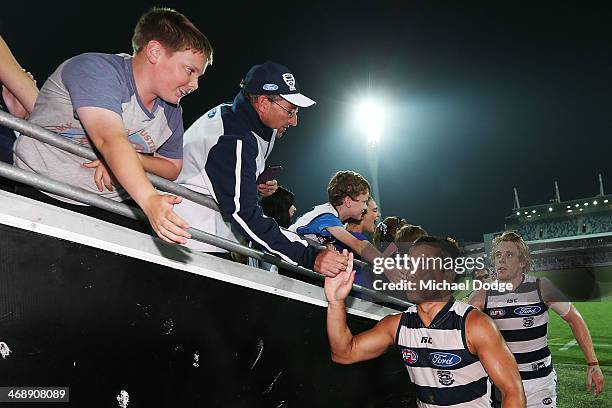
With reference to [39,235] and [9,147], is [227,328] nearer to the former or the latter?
[39,235]

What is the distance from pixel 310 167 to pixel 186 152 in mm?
47536

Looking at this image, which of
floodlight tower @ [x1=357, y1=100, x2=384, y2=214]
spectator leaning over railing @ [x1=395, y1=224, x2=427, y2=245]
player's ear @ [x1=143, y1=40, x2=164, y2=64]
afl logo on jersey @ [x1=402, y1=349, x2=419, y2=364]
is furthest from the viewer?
floodlight tower @ [x1=357, y1=100, x2=384, y2=214]

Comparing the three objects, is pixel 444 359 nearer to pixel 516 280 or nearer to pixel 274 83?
pixel 274 83

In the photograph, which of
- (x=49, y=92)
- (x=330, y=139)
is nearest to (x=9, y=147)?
(x=49, y=92)

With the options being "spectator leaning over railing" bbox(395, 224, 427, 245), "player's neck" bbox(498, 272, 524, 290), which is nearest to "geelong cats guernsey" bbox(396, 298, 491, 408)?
"spectator leaning over railing" bbox(395, 224, 427, 245)

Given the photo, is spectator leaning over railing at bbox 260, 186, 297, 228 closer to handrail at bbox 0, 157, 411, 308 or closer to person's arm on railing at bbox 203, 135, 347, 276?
handrail at bbox 0, 157, 411, 308

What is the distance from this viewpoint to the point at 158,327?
2.36m

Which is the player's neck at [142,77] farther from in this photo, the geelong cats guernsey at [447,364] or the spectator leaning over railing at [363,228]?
the spectator leaning over railing at [363,228]

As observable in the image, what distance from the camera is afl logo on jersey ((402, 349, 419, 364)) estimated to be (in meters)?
3.04

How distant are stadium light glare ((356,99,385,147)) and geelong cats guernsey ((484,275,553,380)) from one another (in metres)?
9.76

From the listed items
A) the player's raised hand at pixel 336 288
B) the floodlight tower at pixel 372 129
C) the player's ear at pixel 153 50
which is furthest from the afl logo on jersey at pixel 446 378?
the floodlight tower at pixel 372 129

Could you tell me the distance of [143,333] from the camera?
228 cm

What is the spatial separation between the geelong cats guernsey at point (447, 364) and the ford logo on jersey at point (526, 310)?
2.00 meters

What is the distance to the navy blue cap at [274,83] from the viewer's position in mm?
3068
